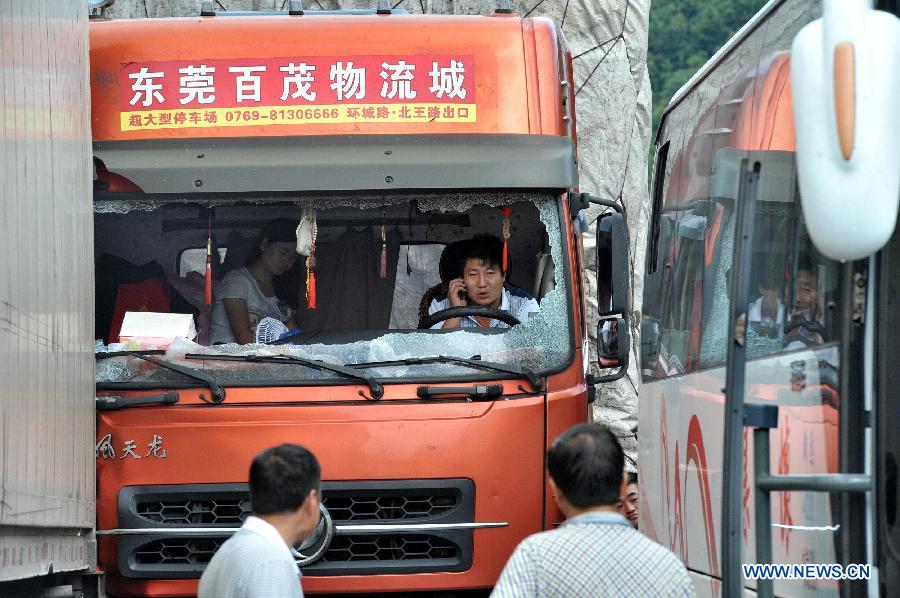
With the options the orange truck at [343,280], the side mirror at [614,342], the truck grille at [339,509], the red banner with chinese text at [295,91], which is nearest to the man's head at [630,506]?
the side mirror at [614,342]

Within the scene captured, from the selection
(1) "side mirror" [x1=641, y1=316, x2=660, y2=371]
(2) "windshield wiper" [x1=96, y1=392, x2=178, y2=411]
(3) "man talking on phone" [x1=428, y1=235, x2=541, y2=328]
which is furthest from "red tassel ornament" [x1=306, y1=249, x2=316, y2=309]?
(1) "side mirror" [x1=641, y1=316, x2=660, y2=371]

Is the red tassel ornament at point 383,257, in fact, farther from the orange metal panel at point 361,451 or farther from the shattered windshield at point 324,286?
the orange metal panel at point 361,451

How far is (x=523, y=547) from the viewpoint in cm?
303

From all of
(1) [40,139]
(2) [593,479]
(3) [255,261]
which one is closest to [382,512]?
(3) [255,261]

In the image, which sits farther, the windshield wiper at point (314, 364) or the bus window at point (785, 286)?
the windshield wiper at point (314, 364)

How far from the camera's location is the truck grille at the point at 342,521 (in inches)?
216

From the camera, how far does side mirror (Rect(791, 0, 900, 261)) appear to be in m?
2.75

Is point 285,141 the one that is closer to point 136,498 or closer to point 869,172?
point 136,498

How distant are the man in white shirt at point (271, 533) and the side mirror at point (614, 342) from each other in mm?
2883

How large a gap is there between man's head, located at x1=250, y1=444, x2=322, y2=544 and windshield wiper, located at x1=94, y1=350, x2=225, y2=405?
1883mm

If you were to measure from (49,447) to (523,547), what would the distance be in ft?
6.58

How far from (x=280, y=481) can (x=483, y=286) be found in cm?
259

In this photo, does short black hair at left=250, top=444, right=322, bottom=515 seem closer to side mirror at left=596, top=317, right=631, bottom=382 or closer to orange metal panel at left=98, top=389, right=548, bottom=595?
orange metal panel at left=98, top=389, right=548, bottom=595

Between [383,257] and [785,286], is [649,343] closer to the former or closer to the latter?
[383,257]
